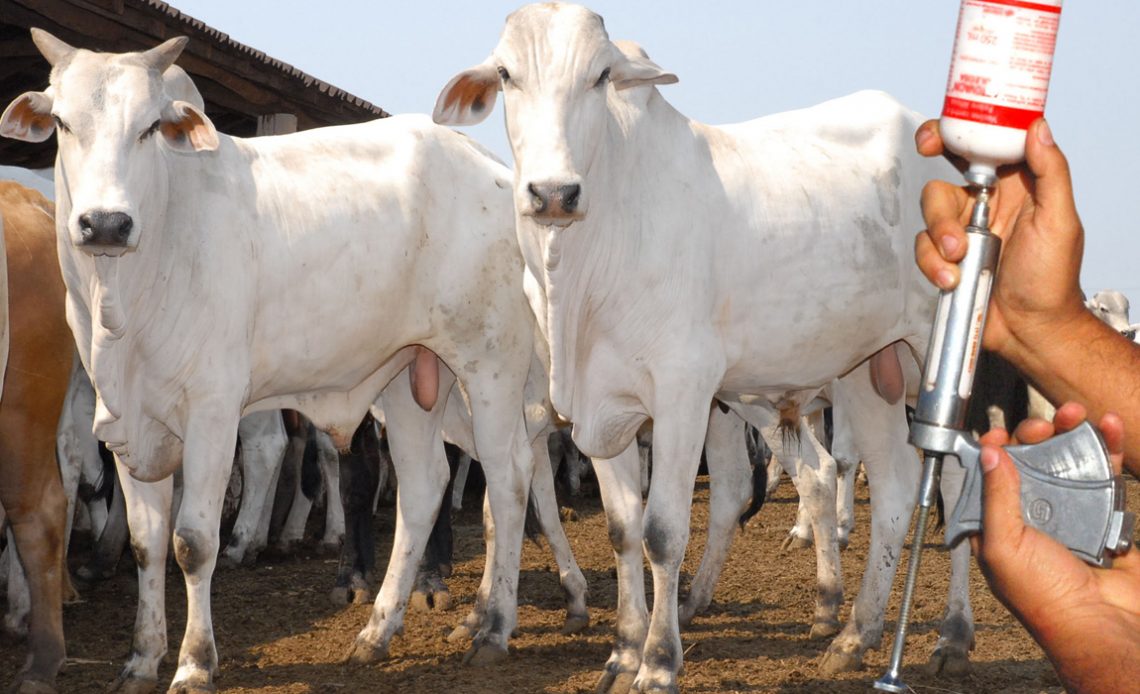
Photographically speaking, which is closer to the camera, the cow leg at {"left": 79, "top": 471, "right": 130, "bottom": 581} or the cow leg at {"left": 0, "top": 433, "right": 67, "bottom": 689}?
the cow leg at {"left": 0, "top": 433, "right": 67, "bottom": 689}

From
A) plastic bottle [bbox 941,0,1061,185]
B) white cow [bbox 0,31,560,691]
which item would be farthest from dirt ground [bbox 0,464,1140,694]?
plastic bottle [bbox 941,0,1061,185]

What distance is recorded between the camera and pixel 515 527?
279 inches

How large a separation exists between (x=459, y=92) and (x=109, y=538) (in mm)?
4349

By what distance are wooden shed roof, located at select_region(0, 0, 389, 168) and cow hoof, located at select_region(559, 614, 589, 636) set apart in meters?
4.58

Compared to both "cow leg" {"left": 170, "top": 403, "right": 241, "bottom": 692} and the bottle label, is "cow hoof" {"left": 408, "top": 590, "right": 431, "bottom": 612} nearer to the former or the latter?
"cow leg" {"left": 170, "top": 403, "right": 241, "bottom": 692}

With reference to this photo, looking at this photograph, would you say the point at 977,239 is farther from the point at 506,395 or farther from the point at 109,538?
the point at 109,538

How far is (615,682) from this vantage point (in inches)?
234

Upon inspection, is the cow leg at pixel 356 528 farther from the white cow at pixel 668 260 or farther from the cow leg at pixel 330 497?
the white cow at pixel 668 260

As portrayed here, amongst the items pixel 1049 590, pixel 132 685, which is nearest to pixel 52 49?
pixel 132 685

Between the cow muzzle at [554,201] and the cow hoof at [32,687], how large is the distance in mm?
2840

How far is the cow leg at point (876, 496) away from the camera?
665 cm

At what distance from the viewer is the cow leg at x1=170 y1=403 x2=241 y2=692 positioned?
579 cm

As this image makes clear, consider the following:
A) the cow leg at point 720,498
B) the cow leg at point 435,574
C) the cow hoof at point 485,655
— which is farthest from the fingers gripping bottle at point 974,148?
the cow leg at point 435,574

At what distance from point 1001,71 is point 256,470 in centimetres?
801
